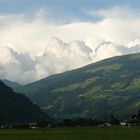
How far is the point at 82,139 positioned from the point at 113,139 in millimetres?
12076

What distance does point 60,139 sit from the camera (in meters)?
154

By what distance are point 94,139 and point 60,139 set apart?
1203cm

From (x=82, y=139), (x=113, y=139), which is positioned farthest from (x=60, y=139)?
(x=113, y=139)

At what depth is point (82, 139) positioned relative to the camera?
156 m

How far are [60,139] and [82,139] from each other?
26.2ft

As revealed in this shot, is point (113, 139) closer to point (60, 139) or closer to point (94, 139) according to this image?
point (94, 139)

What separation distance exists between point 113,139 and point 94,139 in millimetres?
7384

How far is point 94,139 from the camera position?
154 meters

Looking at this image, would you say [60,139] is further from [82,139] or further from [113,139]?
[113,139]

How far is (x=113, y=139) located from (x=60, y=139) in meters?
18.9

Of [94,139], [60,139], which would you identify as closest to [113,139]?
[94,139]

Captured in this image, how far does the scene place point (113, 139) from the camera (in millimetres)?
149750
